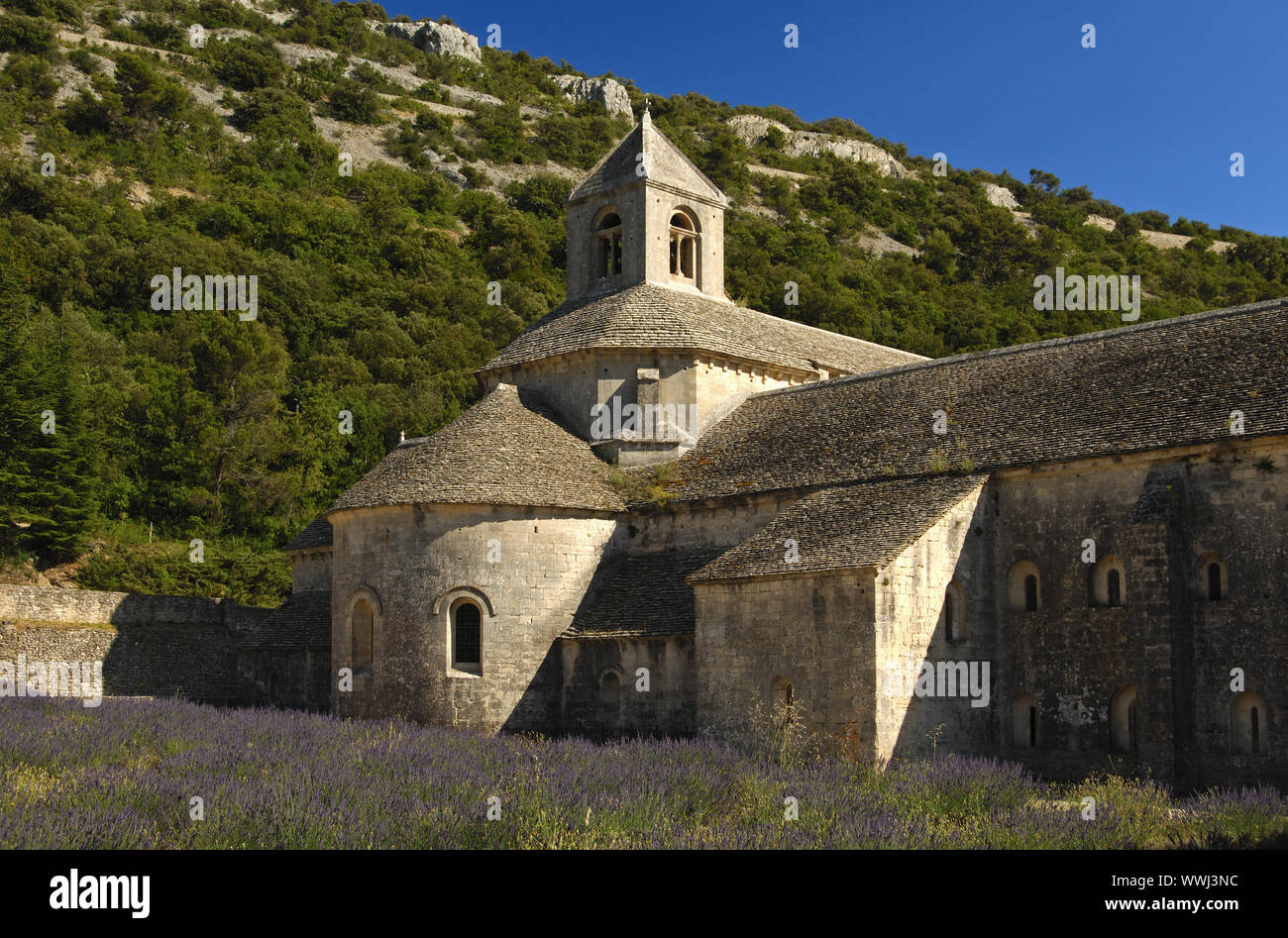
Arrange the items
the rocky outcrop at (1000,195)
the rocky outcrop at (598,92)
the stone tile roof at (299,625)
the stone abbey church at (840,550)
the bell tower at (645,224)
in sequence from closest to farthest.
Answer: the stone abbey church at (840,550) < the stone tile roof at (299,625) < the bell tower at (645,224) < the rocky outcrop at (1000,195) < the rocky outcrop at (598,92)

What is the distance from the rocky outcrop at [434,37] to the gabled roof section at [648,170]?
283ft

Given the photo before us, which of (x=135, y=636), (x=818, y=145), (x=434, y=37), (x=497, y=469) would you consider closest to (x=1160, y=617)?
(x=497, y=469)

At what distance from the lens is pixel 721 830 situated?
12.2m

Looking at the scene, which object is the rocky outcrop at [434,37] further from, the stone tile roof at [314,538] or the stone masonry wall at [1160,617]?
the stone masonry wall at [1160,617]

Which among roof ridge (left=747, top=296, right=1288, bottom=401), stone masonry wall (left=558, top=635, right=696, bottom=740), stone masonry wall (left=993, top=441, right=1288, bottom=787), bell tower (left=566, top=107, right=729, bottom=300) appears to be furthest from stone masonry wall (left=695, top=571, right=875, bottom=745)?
bell tower (left=566, top=107, right=729, bottom=300)

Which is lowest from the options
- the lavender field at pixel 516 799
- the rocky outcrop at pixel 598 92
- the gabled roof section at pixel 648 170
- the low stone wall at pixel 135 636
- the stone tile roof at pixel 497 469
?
the lavender field at pixel 516 799

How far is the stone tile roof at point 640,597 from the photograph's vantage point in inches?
975

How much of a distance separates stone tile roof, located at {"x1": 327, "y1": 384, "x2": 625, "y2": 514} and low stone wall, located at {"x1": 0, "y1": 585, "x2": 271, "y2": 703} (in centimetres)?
1042

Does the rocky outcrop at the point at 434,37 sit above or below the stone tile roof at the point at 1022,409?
above

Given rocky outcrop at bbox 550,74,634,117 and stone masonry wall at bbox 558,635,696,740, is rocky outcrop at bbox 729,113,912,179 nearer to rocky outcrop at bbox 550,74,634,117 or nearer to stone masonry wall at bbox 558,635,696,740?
rocky outcrop at bbox 550,74,634,117

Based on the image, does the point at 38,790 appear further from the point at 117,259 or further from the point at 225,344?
the point at 117,259

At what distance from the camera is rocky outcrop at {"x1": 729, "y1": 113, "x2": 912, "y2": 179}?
10765 cm

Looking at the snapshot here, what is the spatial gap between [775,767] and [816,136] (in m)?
102

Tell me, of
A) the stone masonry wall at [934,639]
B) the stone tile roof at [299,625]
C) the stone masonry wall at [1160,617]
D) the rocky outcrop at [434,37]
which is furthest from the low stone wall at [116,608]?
the rocky outcrop at [434,37]
